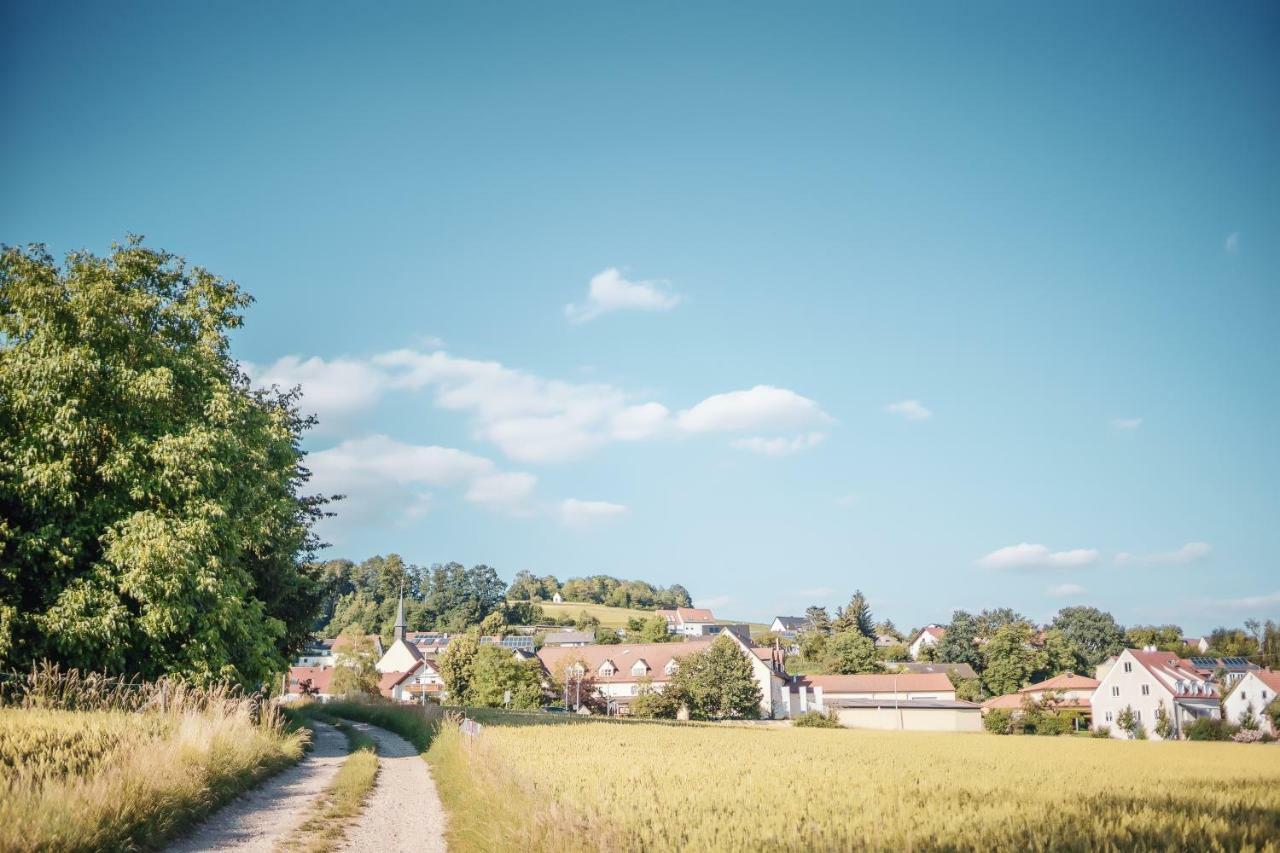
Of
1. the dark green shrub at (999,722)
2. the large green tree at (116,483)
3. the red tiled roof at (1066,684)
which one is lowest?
the dark green shrub at (999,722)

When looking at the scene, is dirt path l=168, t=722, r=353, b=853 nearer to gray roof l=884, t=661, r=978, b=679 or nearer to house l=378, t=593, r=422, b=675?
gray roof l=884, t=661, r=978, b=679

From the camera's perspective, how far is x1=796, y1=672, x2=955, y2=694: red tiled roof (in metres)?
87.6

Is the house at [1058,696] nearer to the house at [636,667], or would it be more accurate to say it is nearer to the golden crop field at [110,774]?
the house at [636,667]

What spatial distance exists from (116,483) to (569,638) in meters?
145

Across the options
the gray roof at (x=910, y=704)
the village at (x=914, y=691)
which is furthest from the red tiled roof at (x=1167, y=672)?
the gray roof at (x=910, y=704)

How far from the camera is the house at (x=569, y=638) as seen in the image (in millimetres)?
154000

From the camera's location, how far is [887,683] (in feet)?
292

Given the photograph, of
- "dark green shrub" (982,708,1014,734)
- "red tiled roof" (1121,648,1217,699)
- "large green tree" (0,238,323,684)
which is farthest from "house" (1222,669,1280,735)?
"large green tree" (0,238,323,684)

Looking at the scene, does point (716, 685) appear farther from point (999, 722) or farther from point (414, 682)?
point (414, 682)

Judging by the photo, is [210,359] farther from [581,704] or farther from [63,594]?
[581,704]

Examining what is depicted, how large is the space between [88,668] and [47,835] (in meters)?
11.9

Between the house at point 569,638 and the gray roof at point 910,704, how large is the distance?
2935 inches

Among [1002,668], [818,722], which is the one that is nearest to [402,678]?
[818,722]

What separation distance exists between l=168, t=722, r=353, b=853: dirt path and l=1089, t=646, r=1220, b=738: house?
8005 cm
